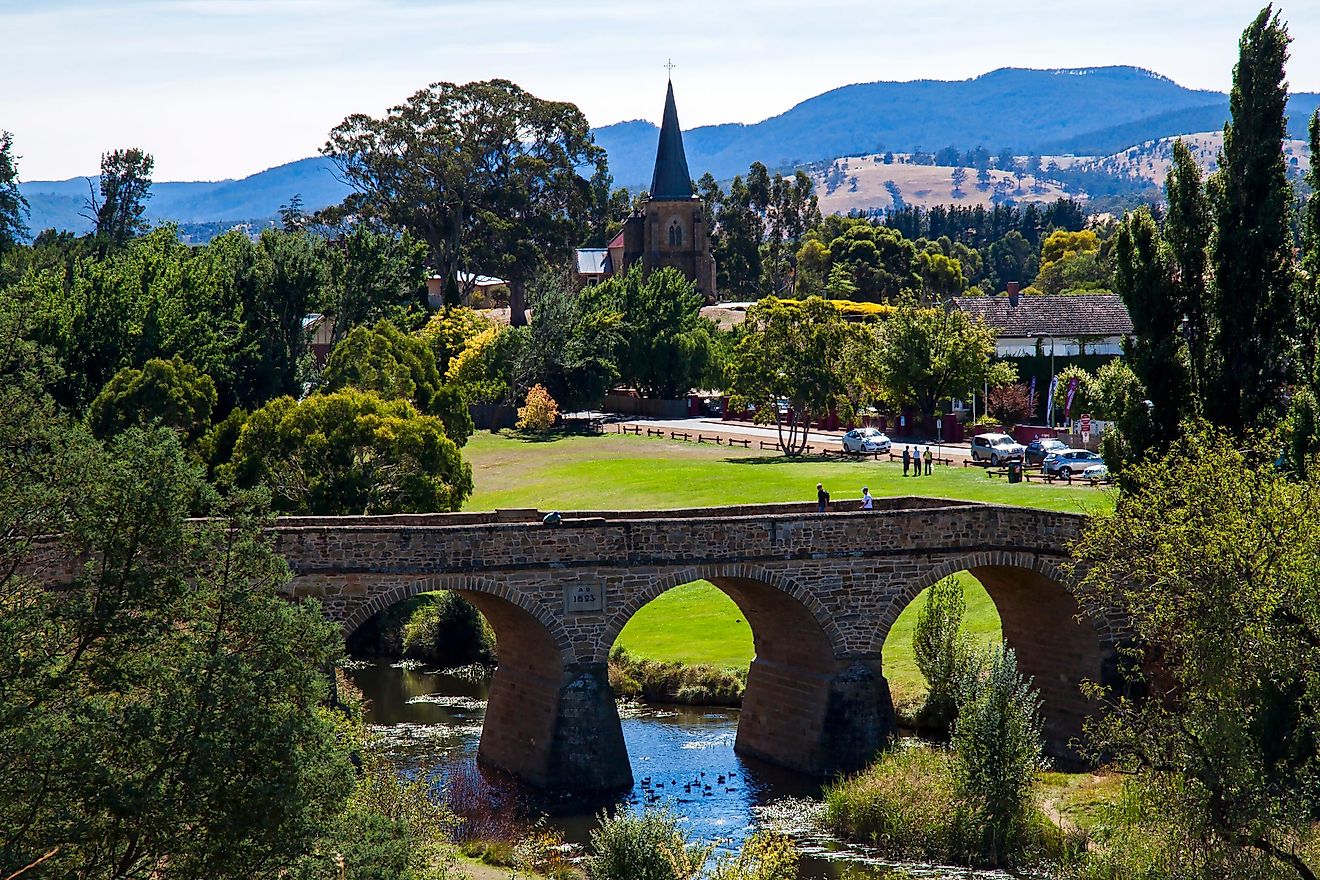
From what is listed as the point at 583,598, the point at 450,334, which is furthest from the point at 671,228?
the point at 583,598

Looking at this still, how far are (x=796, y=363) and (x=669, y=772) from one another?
46.6 meters

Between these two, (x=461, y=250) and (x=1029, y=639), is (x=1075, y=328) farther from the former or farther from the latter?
(x=1029, y=639)

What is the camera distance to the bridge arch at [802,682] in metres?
42.6

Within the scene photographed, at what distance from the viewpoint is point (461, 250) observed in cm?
Answer: 13625

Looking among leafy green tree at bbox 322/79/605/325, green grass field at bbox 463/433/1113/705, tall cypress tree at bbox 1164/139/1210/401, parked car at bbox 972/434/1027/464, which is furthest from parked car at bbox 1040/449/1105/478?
leafy green tree at bbox 322/79/605/325

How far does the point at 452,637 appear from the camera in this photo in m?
57.6

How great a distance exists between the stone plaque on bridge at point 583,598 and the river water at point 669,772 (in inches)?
175

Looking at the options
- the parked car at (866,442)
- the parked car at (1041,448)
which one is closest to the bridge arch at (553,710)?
the parked car at (1041,448)

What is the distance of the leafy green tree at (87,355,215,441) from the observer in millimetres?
57344

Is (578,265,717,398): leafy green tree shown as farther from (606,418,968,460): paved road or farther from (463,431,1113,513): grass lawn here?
(463,431,1113,513): grass lawn

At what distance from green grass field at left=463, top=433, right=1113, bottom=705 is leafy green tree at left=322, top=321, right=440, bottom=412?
6285mm

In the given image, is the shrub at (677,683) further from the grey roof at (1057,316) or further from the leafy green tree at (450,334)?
the leafy green tree at (450,334)

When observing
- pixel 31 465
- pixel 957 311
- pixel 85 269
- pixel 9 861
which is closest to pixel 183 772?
pixel 9 861

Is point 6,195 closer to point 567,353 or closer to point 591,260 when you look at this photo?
point 567,353
